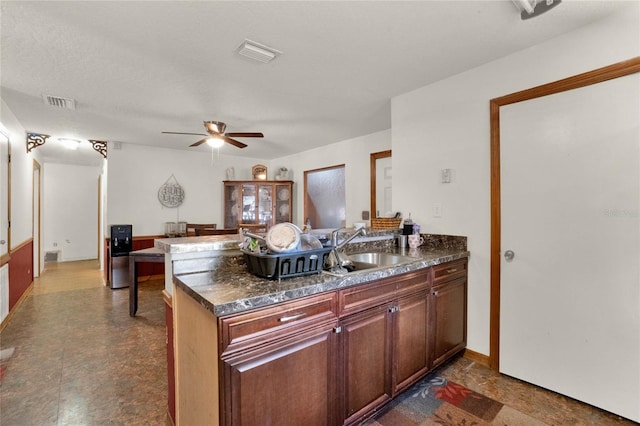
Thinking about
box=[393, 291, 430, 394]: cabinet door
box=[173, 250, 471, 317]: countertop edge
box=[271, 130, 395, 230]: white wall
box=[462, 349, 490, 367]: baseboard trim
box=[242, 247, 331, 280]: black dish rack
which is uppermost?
box=[271, 130, 395, 230]: white wall

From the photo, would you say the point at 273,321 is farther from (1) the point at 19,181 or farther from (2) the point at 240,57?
(1) the point at 19,181

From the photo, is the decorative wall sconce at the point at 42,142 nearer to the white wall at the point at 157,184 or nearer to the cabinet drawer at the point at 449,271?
the white wall at the point at 157,184

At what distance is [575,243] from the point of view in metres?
1.83

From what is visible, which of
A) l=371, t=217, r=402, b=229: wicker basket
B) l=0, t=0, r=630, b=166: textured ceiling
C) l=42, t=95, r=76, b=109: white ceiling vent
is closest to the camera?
l=0, t=0, r=630, b=166: textured ceiling

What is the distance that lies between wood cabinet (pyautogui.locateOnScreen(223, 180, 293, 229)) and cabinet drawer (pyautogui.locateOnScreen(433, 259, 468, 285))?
396cm

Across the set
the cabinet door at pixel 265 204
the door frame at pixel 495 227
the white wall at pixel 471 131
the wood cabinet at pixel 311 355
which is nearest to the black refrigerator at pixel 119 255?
the cabinet door at pixel 265 204

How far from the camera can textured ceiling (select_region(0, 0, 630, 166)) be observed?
5.33ft

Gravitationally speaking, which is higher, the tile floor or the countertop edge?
the countertop edge

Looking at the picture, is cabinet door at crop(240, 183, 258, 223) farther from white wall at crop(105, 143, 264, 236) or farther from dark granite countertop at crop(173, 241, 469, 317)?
dark granite countertop at crop(173, 241, 469, 317)

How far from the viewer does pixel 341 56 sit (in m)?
A: 2.12

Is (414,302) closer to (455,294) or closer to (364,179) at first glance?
(455,294)

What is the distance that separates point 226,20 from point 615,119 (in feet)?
7.78

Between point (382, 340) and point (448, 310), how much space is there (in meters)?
0.78

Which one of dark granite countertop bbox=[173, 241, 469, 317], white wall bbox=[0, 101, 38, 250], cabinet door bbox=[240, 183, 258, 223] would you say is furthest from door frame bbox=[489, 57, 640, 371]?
white wall bbox=[0, 101, 38, 250]
